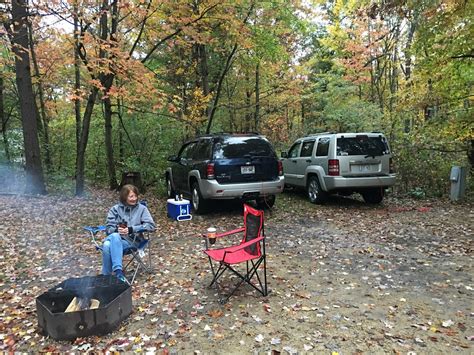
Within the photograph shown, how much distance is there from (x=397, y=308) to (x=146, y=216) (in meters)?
2.93

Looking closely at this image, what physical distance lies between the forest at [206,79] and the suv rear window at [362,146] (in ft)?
6.43

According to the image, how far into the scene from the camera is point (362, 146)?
804 cm

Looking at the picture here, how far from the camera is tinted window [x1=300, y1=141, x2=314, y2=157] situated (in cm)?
918

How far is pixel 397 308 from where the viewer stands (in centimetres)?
346

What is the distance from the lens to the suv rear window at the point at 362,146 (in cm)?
802

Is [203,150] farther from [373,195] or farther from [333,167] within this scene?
[373,195]

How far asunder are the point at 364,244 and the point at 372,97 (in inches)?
480

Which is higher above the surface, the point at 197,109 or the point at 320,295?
the point at 197,109

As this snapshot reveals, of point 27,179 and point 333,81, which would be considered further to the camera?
point 333,81

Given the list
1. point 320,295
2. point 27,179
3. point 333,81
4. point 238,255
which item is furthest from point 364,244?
point 333,81

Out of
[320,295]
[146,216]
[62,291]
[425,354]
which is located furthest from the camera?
[146,216]

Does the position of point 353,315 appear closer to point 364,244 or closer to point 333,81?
point 364,244

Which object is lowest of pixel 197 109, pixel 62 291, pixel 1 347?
pixel 1 347

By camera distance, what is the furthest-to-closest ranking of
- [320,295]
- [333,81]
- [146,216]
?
[333,81]
[146,216]
[320,295]
